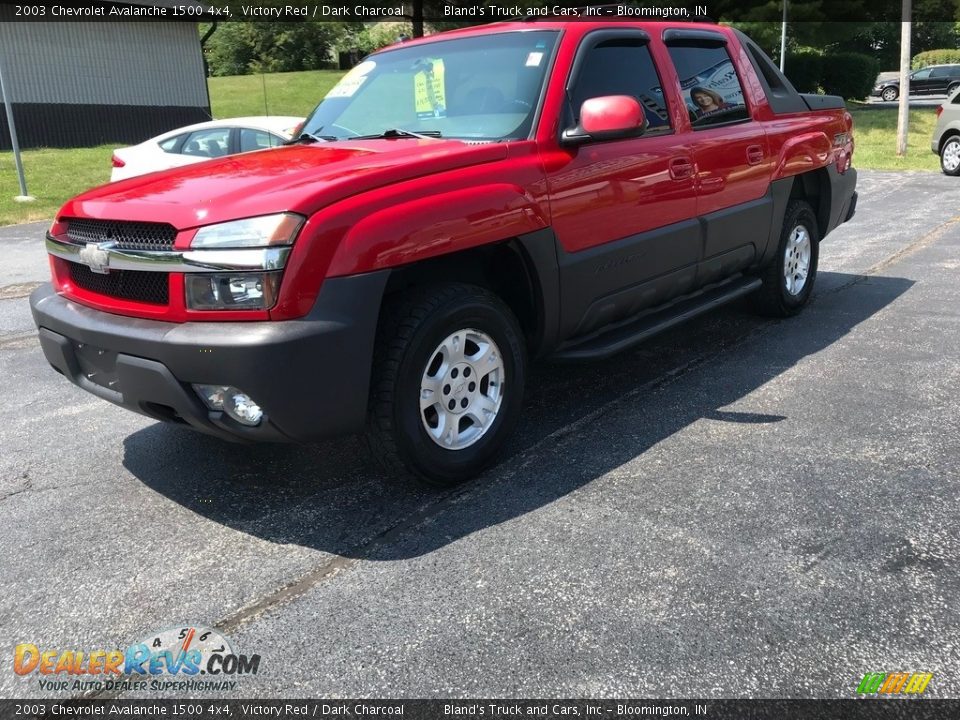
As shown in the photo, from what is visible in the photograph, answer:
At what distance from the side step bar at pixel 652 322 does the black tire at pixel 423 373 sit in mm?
521

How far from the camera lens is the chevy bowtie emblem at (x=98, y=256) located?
124 inches

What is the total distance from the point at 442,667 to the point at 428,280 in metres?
1.56

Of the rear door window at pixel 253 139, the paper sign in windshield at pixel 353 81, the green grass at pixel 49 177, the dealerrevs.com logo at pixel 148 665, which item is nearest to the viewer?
the dealerrevs.com logo at pixel 148 665

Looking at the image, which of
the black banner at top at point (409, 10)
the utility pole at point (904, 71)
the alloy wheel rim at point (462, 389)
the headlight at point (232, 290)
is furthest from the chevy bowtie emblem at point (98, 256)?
the utility pole at point (904, 71)

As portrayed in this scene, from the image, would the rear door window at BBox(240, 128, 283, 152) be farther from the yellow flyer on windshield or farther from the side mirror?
the side mirror

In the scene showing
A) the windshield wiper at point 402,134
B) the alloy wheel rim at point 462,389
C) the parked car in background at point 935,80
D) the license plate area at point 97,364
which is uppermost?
the parked car in background at point 935,80

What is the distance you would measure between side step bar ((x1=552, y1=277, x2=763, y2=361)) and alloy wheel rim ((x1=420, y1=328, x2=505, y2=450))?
1.55 feet

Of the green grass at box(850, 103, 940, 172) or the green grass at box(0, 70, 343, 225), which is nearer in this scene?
the green grass at box(0, 70, 343, 225)

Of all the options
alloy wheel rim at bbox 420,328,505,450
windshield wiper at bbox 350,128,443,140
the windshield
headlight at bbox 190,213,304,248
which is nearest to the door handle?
the windshield

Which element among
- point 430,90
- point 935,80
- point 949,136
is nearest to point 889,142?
point 949,136

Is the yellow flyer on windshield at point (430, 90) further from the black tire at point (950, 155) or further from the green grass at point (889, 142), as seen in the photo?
the green grass at point (889, 142)

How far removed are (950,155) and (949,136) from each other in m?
0.33

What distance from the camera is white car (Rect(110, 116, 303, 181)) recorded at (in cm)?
1069

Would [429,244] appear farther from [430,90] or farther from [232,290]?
[430,90]
